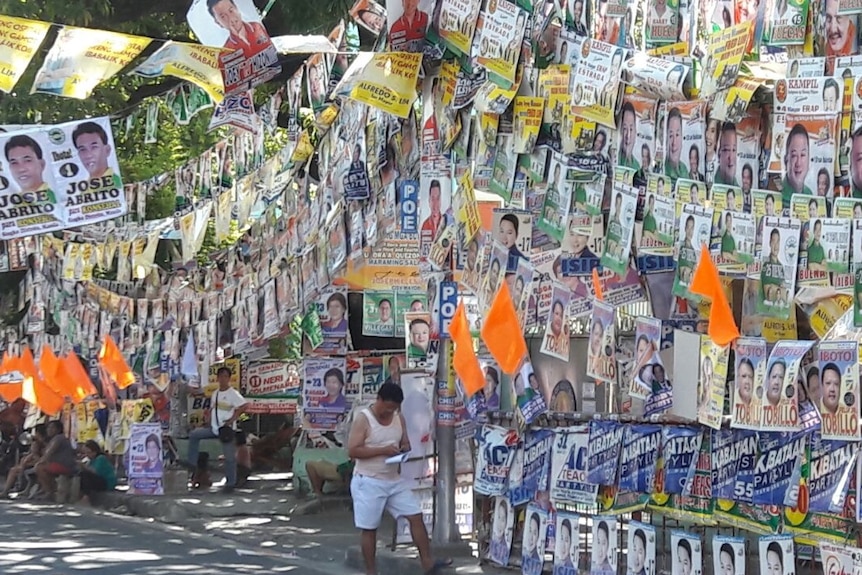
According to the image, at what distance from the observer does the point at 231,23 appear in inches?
489

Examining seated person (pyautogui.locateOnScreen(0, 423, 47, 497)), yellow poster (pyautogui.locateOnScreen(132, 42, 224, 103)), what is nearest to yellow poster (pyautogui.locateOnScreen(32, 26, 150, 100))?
yellow poster (pyautogui.locateOnScreen(132, 42, 224, 103))

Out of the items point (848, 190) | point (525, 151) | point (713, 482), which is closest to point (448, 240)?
point (525, 151)

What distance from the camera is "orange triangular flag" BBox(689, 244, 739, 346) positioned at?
889 centimetres

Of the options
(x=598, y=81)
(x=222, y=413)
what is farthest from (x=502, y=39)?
(x=222, y=413)

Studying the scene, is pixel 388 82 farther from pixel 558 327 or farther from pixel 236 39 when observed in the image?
pixel 558 327

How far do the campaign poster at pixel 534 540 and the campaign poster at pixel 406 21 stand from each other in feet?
12.7

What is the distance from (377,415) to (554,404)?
133cm

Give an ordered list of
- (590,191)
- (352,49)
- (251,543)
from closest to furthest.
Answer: (590,191) → (352,49) → (251,543)

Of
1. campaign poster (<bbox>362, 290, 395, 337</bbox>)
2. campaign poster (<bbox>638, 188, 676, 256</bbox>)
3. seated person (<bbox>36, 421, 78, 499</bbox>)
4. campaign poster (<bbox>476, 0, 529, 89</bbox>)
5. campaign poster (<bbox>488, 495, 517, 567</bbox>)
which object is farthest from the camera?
seated person (<bbox>36, 421, 78, 499</bbox>)

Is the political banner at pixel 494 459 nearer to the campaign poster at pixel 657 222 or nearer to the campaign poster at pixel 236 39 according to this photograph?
the campaign poster at pixel 657 222

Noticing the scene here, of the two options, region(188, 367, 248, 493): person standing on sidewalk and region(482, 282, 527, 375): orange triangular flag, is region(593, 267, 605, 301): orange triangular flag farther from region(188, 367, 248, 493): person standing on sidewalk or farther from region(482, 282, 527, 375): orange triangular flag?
region(188, 367, 248, 493): person standing on sidewalk

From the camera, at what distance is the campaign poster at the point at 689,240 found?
30.1 ft

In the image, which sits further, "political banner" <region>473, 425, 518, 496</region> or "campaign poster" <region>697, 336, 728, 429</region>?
"political banner" <region>473, 425, 518, 496</region>

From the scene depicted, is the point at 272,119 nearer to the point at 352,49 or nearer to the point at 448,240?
the point at 352,49
